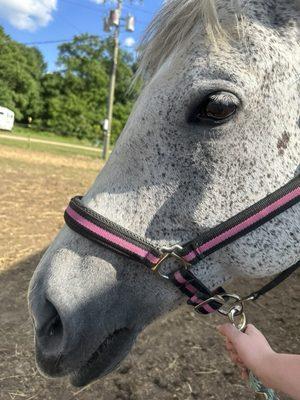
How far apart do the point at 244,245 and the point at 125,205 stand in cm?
48

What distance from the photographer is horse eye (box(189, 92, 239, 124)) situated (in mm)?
1415

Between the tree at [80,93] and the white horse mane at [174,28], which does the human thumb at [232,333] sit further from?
the tree at [80,93]

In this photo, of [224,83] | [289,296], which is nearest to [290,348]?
[289,296]

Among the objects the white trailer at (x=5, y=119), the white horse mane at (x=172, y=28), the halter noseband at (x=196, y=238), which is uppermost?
the white horse mane at (x=172, y=28)

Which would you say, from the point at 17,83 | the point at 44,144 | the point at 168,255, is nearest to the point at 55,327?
the point at 168,255

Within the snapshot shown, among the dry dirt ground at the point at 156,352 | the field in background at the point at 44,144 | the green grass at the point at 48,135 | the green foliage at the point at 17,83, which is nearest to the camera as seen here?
the dry dirt ground at the point at 156,352

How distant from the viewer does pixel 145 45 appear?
5.98 ft

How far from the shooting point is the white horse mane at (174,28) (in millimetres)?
1527

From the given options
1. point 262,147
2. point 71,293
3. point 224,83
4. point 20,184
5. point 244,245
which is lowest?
point 20,184

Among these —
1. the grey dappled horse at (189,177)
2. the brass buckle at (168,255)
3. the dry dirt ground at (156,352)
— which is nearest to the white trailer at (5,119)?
the dry dirt ground at (156,352)

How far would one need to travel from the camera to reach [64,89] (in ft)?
145

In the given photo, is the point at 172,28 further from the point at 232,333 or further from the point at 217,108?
the point at 232,333

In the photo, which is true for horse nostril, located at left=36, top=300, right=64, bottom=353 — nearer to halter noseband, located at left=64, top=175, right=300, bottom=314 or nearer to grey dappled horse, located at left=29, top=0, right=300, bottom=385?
grey dappled horse, located at left=29, top=0, right=300, bottom=385

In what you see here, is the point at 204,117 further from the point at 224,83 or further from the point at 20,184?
the point at 20,184
